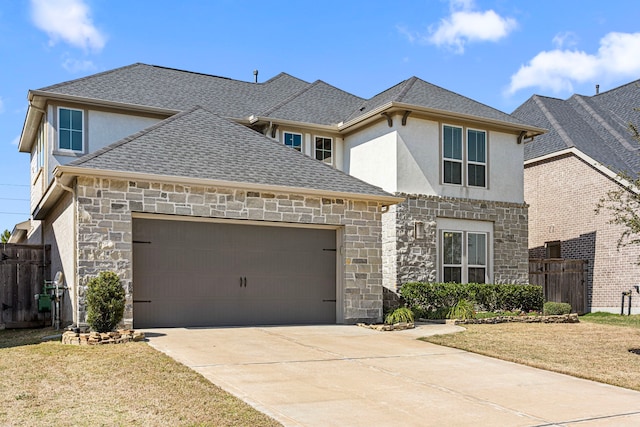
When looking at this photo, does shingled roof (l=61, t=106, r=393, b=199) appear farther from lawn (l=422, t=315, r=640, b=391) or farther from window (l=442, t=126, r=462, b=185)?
window (l=442, t=126, r=462, b=185)

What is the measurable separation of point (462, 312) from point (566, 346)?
14.4 ft

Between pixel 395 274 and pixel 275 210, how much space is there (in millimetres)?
5244

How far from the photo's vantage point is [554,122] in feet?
78.6

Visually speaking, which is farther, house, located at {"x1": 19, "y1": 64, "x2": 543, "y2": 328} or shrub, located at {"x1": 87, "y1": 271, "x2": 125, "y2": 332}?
house, located at {"x1": 19, "y1": 64, "x2": 543, "y2": 328}

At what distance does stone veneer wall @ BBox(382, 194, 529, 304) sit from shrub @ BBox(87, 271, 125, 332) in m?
8.45

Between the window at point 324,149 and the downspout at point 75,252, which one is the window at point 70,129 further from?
the window at point 324,149

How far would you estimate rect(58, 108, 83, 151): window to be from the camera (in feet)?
59.4

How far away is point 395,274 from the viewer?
1817 cm

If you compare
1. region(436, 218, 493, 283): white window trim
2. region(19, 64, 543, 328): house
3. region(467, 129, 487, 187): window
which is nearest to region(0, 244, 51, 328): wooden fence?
region(19, 64, 543, 328): house

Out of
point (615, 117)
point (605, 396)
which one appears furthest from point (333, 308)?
point (615, 117)

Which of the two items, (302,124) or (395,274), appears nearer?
(395,274)

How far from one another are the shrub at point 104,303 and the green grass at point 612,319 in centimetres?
1304

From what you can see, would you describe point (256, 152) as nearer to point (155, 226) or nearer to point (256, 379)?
point (155, 226)

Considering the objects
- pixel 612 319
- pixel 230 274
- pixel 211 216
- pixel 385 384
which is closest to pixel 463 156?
Answer: pixel 612 319
